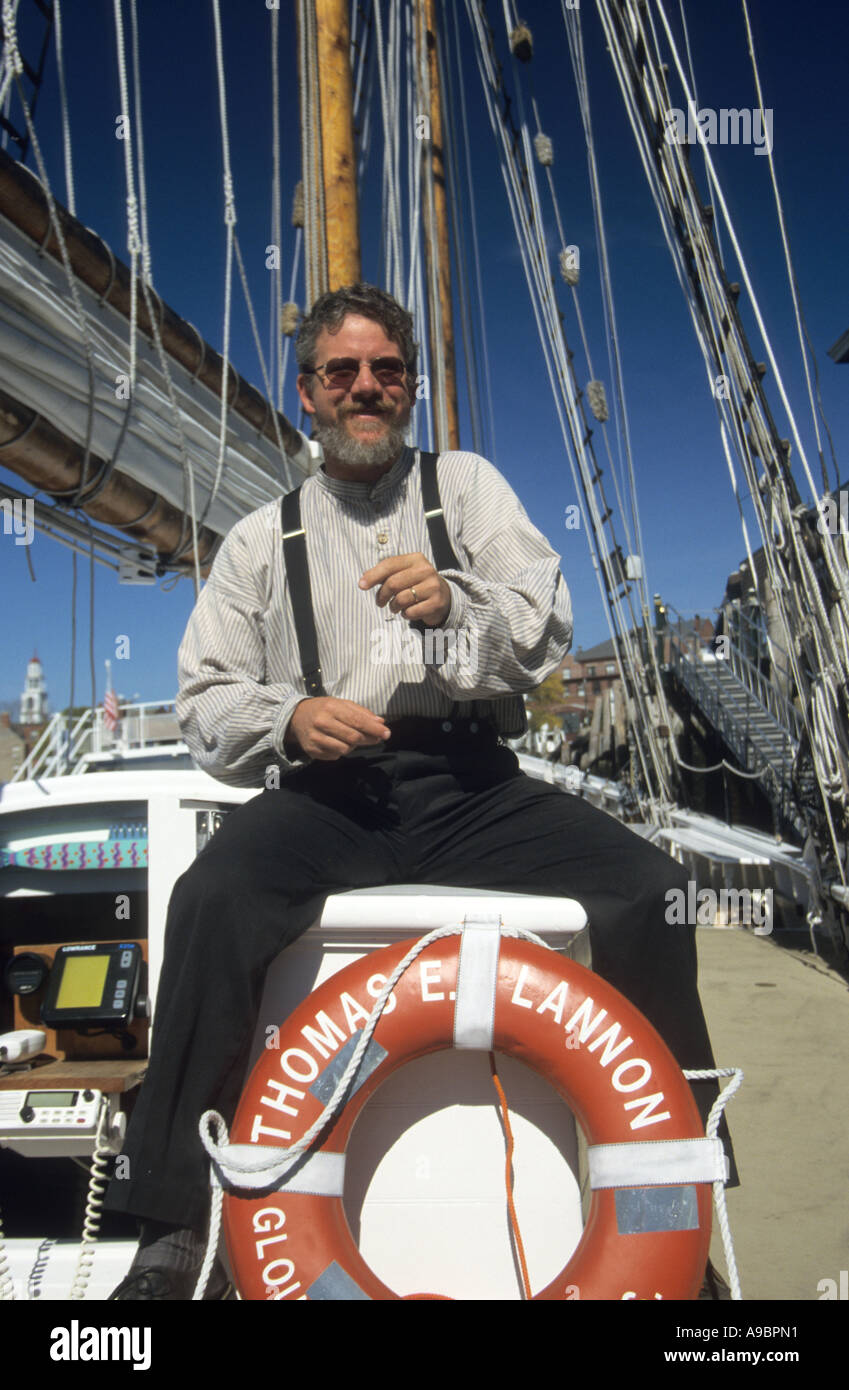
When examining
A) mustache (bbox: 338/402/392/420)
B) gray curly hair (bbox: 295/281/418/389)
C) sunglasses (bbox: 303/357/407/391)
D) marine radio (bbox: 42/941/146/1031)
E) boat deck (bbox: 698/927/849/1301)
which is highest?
gray curly hair (bbox: 295/281/418/389)

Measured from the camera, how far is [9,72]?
3232 millimetres

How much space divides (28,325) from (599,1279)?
119 inches

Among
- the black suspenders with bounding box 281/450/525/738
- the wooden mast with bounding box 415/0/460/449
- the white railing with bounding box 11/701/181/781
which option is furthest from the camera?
the white railing with bounding box 11/701/181/781

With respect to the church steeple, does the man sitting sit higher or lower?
lower

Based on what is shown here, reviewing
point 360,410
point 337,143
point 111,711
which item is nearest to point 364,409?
point 360,410

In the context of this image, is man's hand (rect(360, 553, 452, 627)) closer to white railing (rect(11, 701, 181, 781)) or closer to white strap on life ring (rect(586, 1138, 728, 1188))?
white strap on life ring (rect(586, 1138, 728, 1188))

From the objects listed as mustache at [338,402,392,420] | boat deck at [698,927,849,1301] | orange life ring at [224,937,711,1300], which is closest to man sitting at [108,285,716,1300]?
mustache at [338,402,392,420]

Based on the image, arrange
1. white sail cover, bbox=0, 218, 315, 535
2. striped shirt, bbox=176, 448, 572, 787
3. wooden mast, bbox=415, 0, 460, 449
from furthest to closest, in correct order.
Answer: wooden mast, bbox=415, 0, 460, 449, white sail cover, bbox=0, 218, 315, 535, striped shirt, bbox=176, 448, 572, 787

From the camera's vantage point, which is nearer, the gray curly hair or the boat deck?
the gray curly hair

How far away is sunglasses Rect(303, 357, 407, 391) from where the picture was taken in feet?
6.73

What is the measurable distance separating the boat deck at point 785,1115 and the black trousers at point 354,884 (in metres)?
1.20

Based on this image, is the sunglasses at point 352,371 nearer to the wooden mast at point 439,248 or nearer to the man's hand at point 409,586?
the man's hand at point 409,586

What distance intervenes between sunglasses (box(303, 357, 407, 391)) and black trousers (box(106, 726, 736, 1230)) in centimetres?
83
